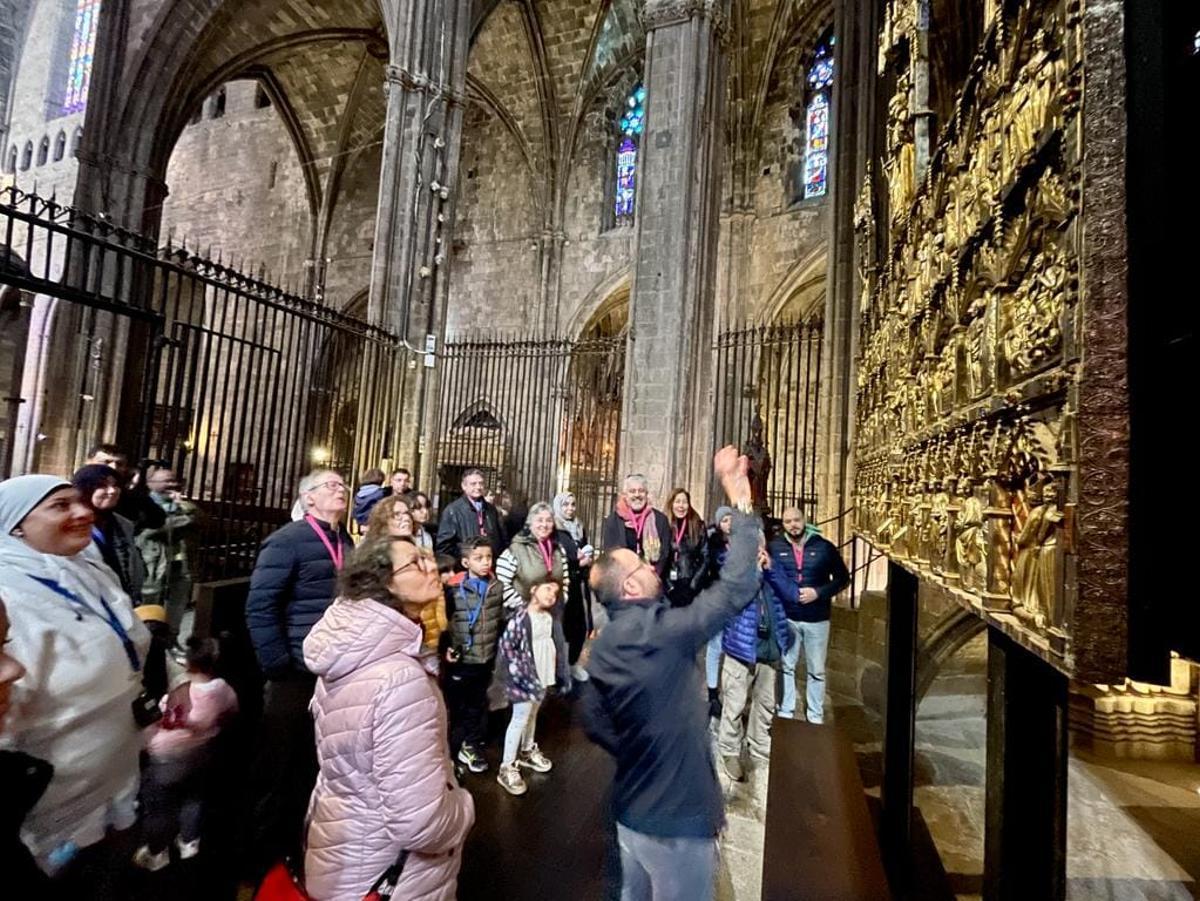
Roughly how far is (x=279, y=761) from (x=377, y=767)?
60.8 inches

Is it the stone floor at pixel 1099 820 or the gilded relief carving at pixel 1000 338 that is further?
the stone floor at pixel 1099 820

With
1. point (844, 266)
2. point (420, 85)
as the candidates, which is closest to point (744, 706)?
point (844, 266)

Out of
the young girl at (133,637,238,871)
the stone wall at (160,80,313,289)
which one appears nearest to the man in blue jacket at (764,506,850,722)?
the young girl at (133,637,238,871)

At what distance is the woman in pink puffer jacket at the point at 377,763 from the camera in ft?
5.39

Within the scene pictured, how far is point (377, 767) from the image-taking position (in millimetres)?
1639

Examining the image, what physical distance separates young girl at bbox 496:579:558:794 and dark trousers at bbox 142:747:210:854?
5.31 feet

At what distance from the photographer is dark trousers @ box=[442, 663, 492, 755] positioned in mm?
3621

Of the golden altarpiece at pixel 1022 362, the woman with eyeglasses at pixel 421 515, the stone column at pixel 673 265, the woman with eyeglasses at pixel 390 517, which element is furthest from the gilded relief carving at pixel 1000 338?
the stone column at pixel 673 265

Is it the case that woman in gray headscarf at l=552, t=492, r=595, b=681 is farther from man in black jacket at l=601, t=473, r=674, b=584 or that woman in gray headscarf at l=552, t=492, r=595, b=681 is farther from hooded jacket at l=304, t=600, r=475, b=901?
hooded jacket at l=304, t=600, r=475, b=901

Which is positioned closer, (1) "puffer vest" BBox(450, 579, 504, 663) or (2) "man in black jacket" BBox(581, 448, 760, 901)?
(2) "man in black jacket" BBox(581, 448, 760, 901)

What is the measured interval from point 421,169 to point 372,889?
926 cm

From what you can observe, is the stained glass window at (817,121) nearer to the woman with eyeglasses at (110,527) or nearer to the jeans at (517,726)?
the jeans at (517,726)

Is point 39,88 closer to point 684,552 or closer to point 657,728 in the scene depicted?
point 684,552

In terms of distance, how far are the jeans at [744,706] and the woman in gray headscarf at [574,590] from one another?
1.30 m
